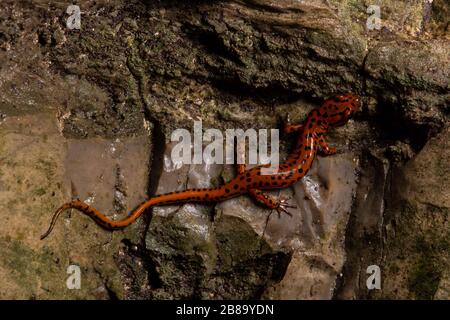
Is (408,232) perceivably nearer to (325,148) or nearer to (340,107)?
(325,148)

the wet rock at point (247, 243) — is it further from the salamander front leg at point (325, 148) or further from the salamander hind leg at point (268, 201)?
the salamander front leg at point (325, 148)

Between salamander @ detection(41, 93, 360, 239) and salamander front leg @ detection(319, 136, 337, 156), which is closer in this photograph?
salamander @ detection(41, 93, 360, 239)

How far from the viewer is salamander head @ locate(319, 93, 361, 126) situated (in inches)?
278

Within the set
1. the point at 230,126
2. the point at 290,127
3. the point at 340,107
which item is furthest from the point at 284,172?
the point at 340,107

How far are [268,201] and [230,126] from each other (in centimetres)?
102

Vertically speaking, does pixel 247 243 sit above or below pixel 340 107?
below

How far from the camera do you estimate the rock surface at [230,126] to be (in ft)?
22.2

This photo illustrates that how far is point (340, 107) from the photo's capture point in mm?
7062

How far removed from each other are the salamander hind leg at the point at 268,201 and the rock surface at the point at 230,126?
11cm

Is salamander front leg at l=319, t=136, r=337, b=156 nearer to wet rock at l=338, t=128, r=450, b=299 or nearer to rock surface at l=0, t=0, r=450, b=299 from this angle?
rock surface at l=0, t=0, r=450, b=299

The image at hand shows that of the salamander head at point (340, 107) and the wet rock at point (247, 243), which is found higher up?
the salamander head at point (340, 107)

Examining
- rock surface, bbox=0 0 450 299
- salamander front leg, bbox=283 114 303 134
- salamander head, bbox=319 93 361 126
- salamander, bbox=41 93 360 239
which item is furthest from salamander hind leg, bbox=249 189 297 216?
salamander head, bbox=319 93 361 126

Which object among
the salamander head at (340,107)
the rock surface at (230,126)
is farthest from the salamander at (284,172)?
the rock surface at (230,126)

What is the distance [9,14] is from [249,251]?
3844mm
